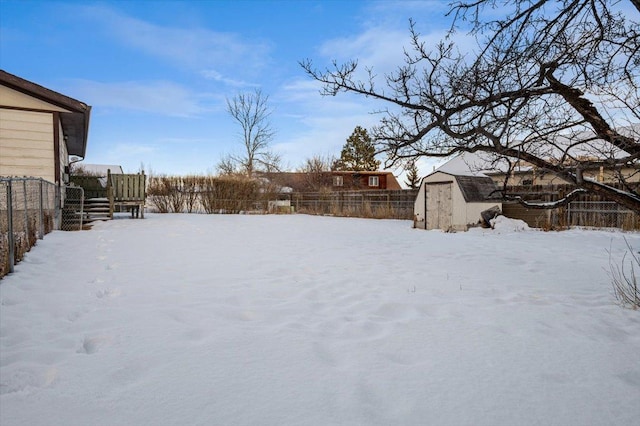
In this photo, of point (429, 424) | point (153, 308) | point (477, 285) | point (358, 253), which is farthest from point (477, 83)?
point (358, 253)

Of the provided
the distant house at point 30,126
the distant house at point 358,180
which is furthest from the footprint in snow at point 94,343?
the distant house at point 358,180

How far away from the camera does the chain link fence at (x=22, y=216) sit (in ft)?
13.9

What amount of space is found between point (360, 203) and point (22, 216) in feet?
49.8

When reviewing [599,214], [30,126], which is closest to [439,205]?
[599,214]

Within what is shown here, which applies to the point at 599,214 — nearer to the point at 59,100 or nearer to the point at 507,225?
the point at 507,225

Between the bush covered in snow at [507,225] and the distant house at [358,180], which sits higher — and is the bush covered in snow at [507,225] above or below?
below

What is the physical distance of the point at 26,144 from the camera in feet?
30.8

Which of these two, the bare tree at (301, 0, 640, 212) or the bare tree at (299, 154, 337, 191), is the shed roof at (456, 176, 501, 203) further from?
the bare tree at (299, 154, 337, 191)

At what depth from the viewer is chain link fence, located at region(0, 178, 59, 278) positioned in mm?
4230

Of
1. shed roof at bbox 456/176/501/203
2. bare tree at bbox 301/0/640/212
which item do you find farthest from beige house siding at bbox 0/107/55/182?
shed roof at bbox 456/176/501/203

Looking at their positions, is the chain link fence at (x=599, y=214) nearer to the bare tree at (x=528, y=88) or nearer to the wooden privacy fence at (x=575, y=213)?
the wooden privacy fence at (x=575, y=213)

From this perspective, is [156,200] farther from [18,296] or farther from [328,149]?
[328,149]

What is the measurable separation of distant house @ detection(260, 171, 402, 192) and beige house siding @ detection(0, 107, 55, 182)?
22.8 meters

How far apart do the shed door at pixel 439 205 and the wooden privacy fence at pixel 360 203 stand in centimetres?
462
